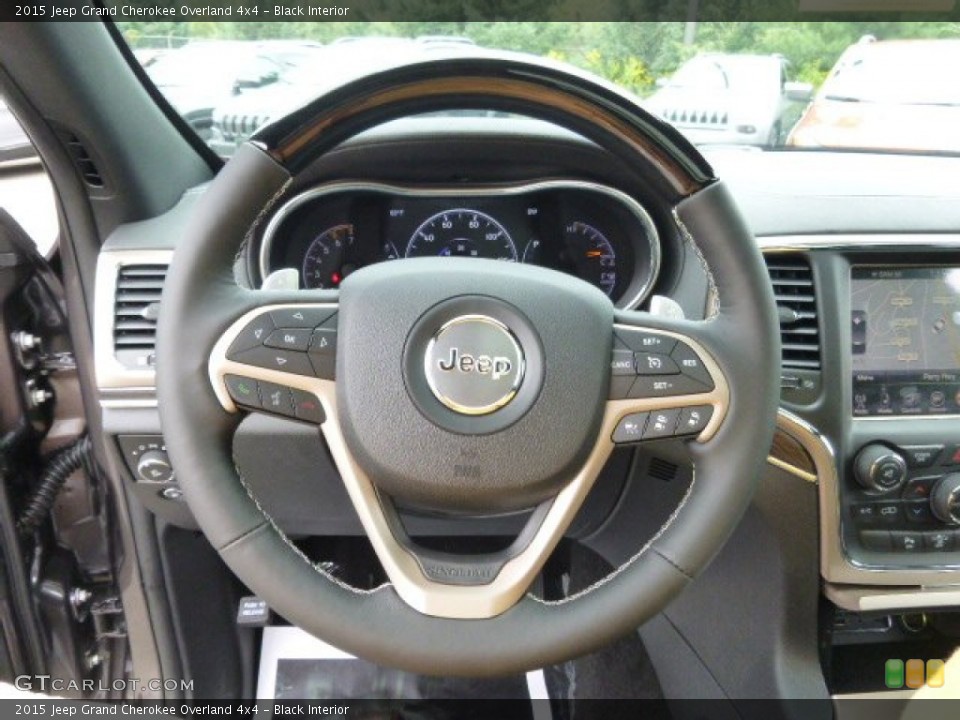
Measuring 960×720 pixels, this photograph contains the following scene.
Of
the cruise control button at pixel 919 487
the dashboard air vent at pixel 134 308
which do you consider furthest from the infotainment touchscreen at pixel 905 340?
the dashboard air vent at pixel 134 308

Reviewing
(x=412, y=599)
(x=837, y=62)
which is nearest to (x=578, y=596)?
(x=412, y=599)

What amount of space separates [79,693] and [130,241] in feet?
3.29

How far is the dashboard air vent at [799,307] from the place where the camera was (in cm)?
153

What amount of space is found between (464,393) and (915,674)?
4.55 feet

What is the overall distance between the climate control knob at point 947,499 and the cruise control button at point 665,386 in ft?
2.55

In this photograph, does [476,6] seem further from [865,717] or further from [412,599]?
[865,717]

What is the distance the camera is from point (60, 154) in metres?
1.48

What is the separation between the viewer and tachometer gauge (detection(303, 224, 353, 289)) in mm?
1638

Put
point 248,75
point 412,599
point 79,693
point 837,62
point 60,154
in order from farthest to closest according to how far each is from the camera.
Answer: point 79,693, point 837,62, point 248,75, point 60,154, point 412,599

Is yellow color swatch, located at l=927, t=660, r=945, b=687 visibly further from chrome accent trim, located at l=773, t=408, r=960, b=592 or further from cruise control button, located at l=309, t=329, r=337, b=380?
cruise control button, located at l=309, t=329, r=337, b=380

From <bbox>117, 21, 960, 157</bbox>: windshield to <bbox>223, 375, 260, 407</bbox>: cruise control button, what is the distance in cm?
50

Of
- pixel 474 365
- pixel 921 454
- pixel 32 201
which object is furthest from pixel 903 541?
pixel 32 201

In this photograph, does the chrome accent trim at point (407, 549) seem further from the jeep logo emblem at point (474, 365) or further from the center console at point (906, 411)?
the center console at point (906, 411)

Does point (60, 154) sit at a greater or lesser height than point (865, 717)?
greater
